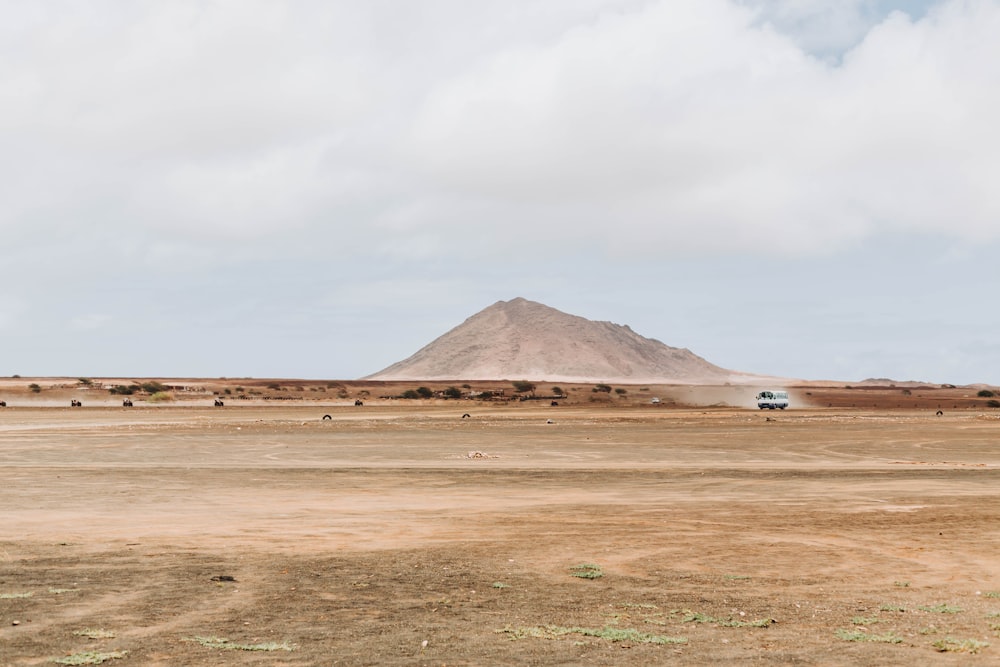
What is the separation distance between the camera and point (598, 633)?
12.0m

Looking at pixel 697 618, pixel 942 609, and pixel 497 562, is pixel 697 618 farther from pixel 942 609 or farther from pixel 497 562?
pixel 497 562

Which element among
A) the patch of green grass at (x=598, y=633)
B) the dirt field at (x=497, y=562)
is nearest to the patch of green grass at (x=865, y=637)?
the dirt field at (x=497, y=562)

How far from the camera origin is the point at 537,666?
10625mm

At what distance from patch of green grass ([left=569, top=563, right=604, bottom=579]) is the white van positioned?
92.2m

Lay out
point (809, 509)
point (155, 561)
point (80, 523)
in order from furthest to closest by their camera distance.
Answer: point (809, 509), point (80, 523), point (155, 561)

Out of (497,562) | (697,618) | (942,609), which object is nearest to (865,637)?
(697,618)

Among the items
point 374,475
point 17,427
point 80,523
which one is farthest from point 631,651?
point 17,427

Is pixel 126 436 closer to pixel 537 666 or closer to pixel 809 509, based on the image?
pixel 809 509

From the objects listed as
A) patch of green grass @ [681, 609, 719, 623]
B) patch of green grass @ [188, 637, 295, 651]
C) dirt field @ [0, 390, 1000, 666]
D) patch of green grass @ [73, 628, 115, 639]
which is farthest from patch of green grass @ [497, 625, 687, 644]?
patch of green grass @ [73, 628, 115, 639]

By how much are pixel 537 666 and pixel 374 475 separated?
2259 cm

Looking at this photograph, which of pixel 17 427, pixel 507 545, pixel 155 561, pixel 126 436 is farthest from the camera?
pixel 17 427

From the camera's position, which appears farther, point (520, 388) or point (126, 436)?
point (520, 388)

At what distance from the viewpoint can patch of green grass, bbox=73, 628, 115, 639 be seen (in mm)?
11547

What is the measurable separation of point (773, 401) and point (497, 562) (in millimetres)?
94114
